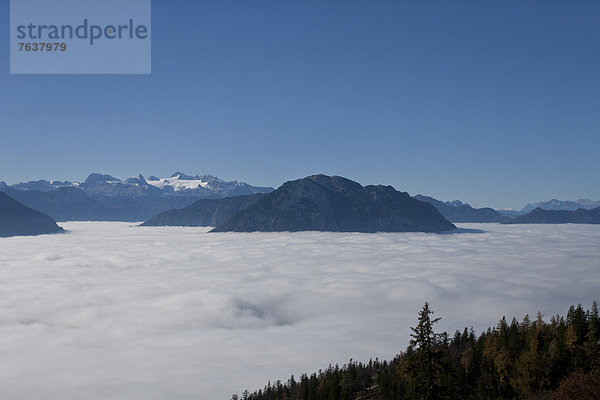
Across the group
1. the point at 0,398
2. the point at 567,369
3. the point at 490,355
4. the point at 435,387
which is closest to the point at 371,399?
the point at 490,355

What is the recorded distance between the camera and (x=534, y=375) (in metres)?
123

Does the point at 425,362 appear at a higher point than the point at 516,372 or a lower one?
higher

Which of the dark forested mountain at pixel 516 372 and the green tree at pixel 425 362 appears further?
the dark forested mountain at pixel 516 372

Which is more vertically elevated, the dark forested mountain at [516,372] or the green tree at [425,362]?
the green tree at [425,362]

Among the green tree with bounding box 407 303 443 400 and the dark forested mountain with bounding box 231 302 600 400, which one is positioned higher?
the green tree with bounding box 407 303 443 400

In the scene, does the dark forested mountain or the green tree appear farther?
the dark forested mountain

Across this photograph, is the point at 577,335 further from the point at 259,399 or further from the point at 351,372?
the point at 259,399

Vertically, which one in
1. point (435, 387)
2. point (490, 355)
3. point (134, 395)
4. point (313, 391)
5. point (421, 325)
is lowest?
point (134, 395)

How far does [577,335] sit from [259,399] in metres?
117

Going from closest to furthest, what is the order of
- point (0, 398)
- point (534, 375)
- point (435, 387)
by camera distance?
point (435, 387), point (534, 375), point (0, 398)

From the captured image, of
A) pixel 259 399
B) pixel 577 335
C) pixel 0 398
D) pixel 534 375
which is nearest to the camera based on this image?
pixel 534 375

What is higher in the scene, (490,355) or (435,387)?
(435,387)

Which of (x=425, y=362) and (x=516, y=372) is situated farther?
(x=516, y=372)

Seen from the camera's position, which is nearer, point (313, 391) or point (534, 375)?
point (534, 375)
